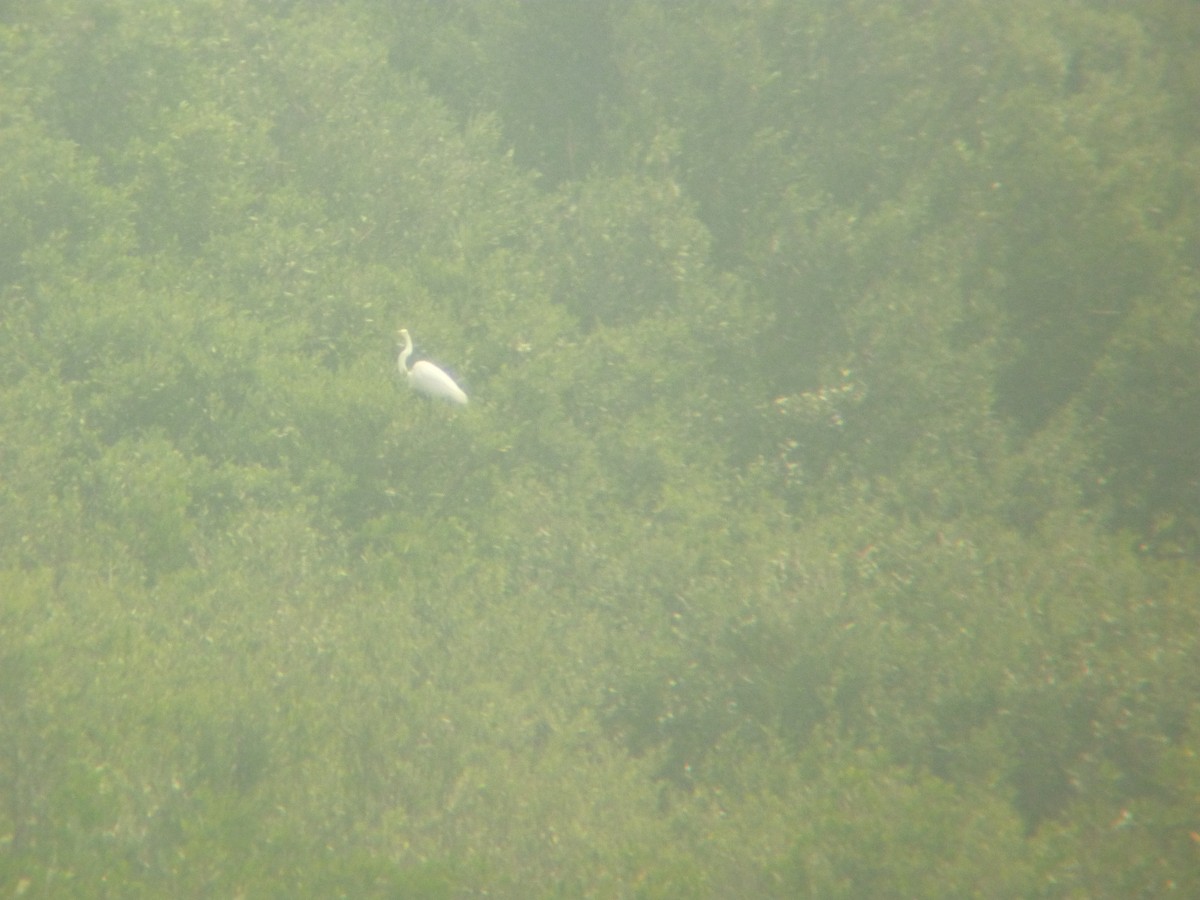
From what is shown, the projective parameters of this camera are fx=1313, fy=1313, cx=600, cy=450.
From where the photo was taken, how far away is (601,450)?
17.5m

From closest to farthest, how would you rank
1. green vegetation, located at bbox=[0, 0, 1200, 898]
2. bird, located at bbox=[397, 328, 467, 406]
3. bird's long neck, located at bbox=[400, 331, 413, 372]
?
green vegetation, located at bbox=[0, 0, 1200, 898] < bird, located at bbox=[397, 328, 467, 406] < bird's long neck, located at bbox=[400, 331, 413, 372]

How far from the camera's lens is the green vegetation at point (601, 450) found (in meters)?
11.0

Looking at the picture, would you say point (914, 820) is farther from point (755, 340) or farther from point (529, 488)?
point (755, 340)

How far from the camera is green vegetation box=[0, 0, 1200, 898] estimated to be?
36.0 ft

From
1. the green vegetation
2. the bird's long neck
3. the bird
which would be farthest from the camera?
the bird's long neck

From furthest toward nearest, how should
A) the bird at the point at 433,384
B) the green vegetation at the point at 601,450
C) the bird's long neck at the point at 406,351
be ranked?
the bird's long neck at the point at 406,351 → the bird at the point at 433,384 → the green vegetation at the point at 601,450

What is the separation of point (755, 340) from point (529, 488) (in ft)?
15.1

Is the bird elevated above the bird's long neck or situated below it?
above

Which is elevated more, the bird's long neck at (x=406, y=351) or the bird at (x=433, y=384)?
the bird at (x=433, y=384)

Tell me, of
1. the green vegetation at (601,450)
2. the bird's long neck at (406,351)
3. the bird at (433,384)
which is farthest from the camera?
the bird's long neck at (406,351)

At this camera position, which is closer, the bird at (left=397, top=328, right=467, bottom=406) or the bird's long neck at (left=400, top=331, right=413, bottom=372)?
the bird at (left=397, top=328, right=467, bottom=406)

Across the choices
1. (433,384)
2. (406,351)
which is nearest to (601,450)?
(433,384)

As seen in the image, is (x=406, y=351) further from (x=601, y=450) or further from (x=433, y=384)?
(x=601, y=450)

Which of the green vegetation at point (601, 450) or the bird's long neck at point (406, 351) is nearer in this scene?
the green vegetation at point (601, 450)
